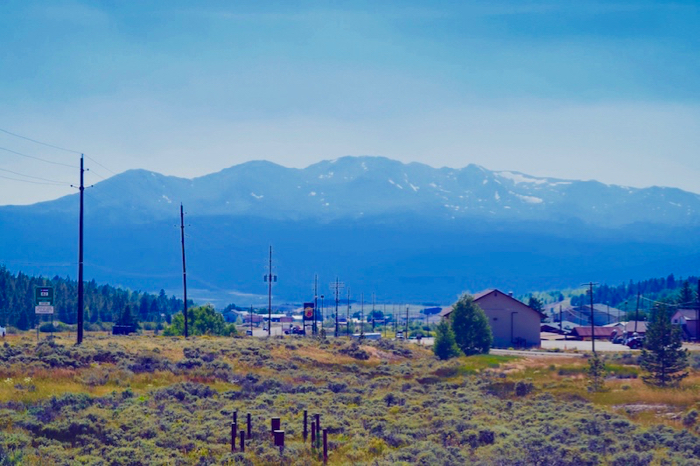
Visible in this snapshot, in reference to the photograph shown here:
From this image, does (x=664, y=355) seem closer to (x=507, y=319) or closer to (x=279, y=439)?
(x=279, y=439)

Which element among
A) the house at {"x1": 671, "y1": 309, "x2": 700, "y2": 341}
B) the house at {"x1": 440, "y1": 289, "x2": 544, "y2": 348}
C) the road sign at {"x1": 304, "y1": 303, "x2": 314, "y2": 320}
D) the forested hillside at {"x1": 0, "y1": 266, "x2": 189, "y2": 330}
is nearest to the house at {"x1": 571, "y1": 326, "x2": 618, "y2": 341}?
the house at {"x1": 671, "y1": 309, "x2": 700, "y2": 341}

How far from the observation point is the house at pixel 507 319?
10125 cm

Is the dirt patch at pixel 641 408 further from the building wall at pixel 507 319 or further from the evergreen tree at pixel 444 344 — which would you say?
the building wall at pixel 507 319

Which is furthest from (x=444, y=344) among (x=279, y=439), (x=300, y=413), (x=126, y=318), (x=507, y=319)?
(x=279, y=439)

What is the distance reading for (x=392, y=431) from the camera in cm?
2798

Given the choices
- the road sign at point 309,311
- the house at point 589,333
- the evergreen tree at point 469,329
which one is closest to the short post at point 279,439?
the evergreen tree at point 469,329

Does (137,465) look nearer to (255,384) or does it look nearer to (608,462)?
(608,462)

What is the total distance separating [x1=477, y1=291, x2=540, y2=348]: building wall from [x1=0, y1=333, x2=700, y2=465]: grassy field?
50294 millimetres

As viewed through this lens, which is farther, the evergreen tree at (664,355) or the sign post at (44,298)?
the sign post at (44,298)

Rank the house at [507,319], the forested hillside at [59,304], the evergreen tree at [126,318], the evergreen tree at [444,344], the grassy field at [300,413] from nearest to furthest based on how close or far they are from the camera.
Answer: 1. the grassy field at [300,413]
2. the evergreen tree at [444,344]
3. the house at [507,319]
4. the evergreen tree at [126,318]
5. the forested hillside at [59,304]

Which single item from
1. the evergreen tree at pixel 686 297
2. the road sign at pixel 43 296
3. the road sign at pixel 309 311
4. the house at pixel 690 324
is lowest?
the house at pixel 690 324

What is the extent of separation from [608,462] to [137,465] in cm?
1330

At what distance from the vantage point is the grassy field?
24219 millimetres

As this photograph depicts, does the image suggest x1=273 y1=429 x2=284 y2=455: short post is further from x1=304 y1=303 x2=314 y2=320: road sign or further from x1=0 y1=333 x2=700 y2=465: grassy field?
x1=304 y1=303 x2=314 y2=320: road sign
